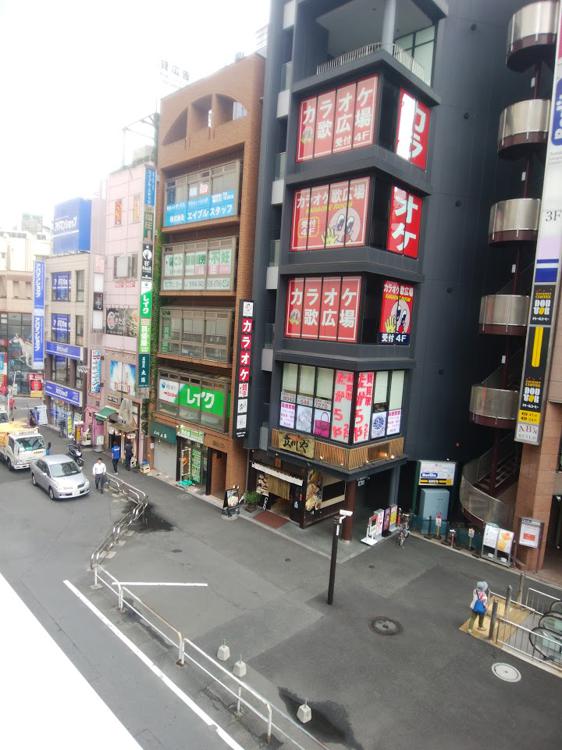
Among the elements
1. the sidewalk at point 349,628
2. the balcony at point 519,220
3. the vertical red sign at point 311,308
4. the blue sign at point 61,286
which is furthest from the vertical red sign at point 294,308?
the blue sign at point 61,286

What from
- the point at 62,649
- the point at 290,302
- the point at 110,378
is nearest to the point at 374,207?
the point at 290,302

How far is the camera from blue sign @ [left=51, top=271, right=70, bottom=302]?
37344 millimetres

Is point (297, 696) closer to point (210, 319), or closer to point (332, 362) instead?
point (332, 362)

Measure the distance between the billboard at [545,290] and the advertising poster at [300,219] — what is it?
9.44 m

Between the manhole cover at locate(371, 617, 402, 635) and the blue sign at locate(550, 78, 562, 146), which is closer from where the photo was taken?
the manhole cover at locate(371, 617, 402, 635)

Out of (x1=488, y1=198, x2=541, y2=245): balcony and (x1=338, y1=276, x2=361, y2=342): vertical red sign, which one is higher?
(x1=488, y1=198, x2=541, y2=245): balcony

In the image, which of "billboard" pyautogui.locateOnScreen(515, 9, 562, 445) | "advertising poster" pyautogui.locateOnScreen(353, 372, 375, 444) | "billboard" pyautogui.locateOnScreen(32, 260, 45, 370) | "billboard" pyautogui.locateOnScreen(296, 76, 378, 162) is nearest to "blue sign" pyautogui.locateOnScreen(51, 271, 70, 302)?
"billboard" pyautogui.locateOnScreen(32, 260, 45, 370)

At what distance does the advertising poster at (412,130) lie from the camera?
64.8ft

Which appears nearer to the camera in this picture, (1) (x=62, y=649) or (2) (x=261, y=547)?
(1) (x=62, y=649)

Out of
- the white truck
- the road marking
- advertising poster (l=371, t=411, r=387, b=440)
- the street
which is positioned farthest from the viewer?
the white truck

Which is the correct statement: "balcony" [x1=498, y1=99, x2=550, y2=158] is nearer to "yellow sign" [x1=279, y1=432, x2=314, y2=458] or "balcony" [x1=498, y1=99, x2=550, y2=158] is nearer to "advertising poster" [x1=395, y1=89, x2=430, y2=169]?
"advertising poster" [x1=395, y1=89, x2=430, y2=169]

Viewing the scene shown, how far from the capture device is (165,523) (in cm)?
2217

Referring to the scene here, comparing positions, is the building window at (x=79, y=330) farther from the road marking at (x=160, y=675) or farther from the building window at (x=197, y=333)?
the road marking at (x=160, y=675)

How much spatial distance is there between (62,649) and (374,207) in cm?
1836
